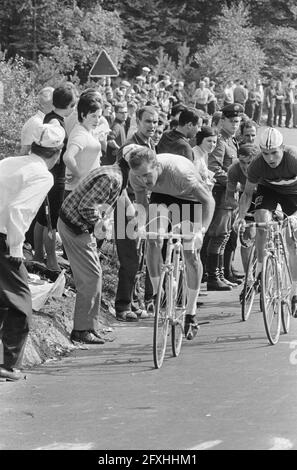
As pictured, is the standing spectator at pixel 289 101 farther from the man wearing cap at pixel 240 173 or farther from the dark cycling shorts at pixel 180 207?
the dark cycling shorts at pixel 180 207

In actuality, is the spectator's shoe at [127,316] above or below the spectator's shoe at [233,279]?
above

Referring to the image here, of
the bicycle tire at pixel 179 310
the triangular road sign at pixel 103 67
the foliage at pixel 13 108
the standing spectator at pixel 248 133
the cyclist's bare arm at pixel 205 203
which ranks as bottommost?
the triangular road sign at pixel 103 67

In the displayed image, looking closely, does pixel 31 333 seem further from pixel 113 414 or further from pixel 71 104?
pixel 71 104

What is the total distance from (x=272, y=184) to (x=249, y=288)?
1.06m

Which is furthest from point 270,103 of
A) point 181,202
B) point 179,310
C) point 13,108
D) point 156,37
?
point 179,310

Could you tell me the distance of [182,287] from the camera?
11.2 metres

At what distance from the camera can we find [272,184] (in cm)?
1252

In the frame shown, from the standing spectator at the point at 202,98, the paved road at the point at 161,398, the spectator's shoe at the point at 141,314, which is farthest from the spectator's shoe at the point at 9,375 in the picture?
the standing spectator at the point at 202,98

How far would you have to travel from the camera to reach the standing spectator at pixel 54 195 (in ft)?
43.1

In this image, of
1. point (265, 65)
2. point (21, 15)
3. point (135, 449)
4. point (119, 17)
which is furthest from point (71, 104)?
point (265, 65)

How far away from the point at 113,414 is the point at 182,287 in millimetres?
2828

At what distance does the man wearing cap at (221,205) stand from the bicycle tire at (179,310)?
3.98 metres

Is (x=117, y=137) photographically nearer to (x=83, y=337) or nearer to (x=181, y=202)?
(x=181, y=202)

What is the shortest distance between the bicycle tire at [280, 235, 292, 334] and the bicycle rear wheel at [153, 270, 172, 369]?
1.59 meters
